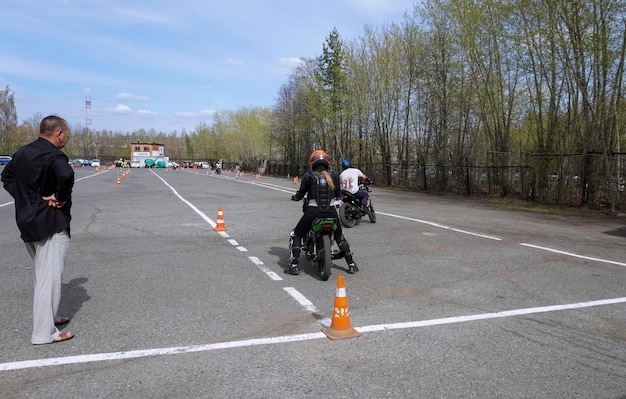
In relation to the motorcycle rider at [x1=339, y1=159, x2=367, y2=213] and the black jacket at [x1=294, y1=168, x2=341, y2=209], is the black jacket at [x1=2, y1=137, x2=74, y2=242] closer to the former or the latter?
the black jacket at [x1=294, y1=168, x2=341, y2=209]

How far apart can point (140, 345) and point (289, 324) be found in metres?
1.44

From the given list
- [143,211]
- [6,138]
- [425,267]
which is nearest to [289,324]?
[425,267]

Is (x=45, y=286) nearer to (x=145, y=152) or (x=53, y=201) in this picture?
(x=53, y=201)

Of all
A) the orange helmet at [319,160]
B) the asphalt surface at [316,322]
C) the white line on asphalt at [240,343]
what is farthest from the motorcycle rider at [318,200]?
the white line on asphalt at [240,343]

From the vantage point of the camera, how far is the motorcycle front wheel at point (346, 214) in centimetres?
1191

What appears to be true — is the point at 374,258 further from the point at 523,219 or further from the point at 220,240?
the point at 523,219

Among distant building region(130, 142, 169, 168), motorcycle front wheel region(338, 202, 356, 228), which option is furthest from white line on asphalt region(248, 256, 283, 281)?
distant building region(130, 142, 169, 168)

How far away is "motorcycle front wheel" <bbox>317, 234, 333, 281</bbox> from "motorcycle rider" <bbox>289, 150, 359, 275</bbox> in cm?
33

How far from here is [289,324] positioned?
15.5 ft

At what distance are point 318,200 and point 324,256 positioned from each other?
32.3 inches

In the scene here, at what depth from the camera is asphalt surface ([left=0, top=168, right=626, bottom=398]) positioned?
345 cm

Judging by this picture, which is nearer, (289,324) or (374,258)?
(289,324)

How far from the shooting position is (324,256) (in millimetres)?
6531

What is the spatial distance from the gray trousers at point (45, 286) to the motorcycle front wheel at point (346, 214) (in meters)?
8.29
